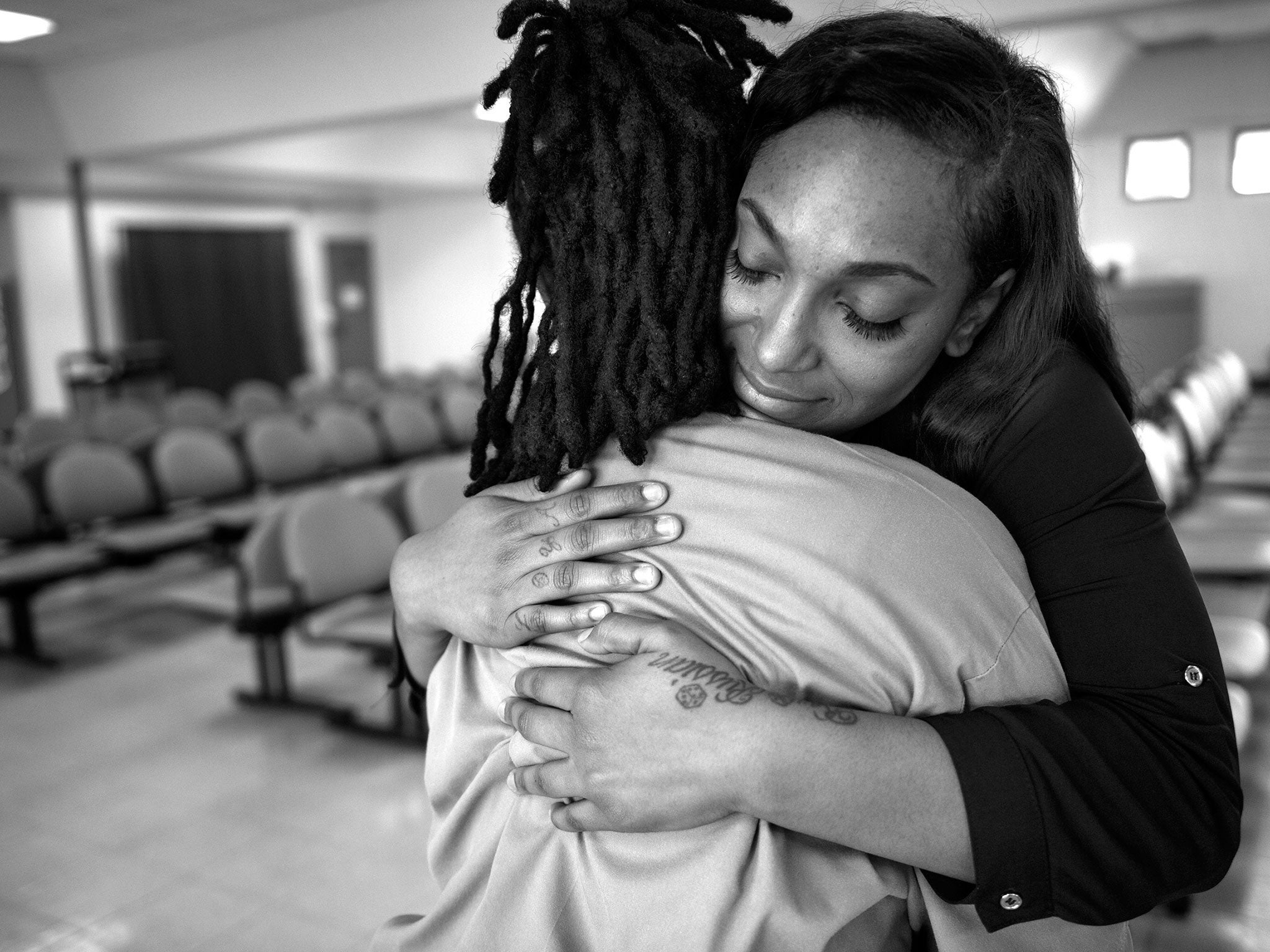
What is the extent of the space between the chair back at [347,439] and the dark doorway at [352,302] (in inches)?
369

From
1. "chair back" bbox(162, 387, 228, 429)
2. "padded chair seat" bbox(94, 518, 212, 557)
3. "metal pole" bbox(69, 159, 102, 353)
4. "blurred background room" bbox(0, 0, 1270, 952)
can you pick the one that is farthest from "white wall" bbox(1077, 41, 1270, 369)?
"metal pole" bbox(69, 159, 102, 353)

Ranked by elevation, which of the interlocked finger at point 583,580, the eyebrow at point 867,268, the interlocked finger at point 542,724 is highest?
the eyebrow at point 867,268

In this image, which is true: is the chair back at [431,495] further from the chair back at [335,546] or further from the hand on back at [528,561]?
the hand on back at [528,561]

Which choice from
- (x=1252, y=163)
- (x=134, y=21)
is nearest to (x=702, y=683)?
(x=134, y=21)

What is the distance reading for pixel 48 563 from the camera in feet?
16.3

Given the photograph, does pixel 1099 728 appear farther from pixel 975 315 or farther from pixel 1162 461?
pixel 1162 461

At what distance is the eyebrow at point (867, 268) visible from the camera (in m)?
0.87

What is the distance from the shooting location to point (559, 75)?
95 centimetres

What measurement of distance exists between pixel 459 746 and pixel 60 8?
7.95m

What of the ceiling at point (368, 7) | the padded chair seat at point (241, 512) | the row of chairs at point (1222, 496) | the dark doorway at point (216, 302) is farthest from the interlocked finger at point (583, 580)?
the dark doorway at point (216, 302)

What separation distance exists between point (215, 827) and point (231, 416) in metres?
6.31

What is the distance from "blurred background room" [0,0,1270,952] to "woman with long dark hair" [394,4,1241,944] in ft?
0.68

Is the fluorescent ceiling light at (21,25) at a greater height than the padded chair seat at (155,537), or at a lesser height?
greater

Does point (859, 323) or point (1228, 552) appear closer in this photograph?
point (859, 323)
